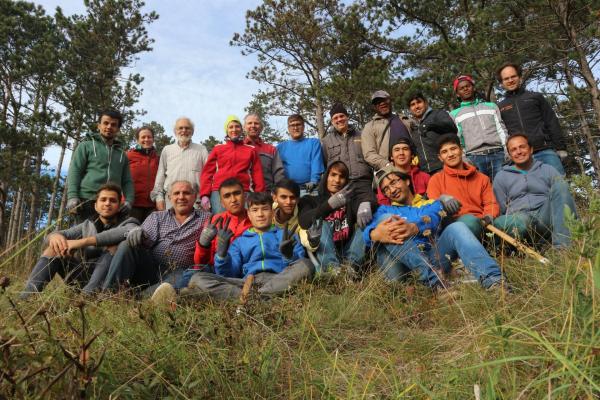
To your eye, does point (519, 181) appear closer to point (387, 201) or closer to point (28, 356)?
point (387, 201)

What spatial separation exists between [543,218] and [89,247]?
151 inches

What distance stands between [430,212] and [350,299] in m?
1.21

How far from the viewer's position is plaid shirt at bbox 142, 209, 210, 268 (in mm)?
3984

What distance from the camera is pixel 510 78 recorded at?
493 cm

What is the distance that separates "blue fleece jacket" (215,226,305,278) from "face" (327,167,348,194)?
820 mm

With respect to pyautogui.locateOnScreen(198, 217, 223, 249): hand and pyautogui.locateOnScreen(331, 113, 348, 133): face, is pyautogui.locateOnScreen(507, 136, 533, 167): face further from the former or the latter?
pyautogui.locateOnScreen(198, 217, 223, 249): hand

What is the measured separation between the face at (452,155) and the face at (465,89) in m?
1.39

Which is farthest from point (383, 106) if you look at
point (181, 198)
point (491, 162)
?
point (181, 198)

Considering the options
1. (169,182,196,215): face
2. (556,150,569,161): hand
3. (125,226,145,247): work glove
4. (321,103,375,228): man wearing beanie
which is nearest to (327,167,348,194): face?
(321,103,375,228): man wearing beanie

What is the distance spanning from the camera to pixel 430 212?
3584 mm

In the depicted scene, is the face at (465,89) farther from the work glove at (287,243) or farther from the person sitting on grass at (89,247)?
the person sitting on grass at (89,247)

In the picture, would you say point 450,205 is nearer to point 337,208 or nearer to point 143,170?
point 337,208

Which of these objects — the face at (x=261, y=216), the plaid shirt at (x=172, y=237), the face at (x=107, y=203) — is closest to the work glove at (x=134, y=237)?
the plaid shirt at (x=172, y=237)

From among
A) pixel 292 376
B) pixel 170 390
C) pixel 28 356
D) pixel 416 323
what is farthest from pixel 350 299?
pixel 28 356
